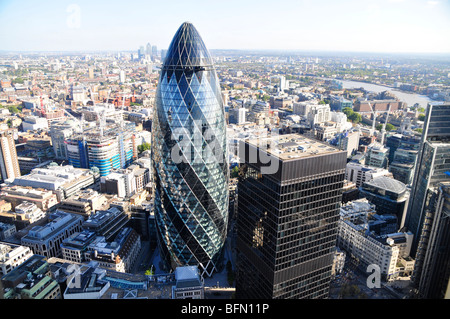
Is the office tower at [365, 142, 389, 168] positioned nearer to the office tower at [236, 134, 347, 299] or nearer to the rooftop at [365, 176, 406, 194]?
the rooftop at [365, 176, 406, 194]

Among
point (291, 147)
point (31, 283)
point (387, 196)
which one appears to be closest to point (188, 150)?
point (291, 147)

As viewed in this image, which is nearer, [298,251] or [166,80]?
[298,251]

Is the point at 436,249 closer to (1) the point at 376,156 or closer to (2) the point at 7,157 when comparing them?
(1) the point at 376,156

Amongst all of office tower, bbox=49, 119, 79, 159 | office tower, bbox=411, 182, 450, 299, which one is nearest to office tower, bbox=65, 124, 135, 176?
office tower, bbox=49, 119, 79, 159

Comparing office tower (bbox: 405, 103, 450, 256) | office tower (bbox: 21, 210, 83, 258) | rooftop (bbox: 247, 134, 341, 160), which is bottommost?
office tower (bbox: 21, 210, 83, 258)
